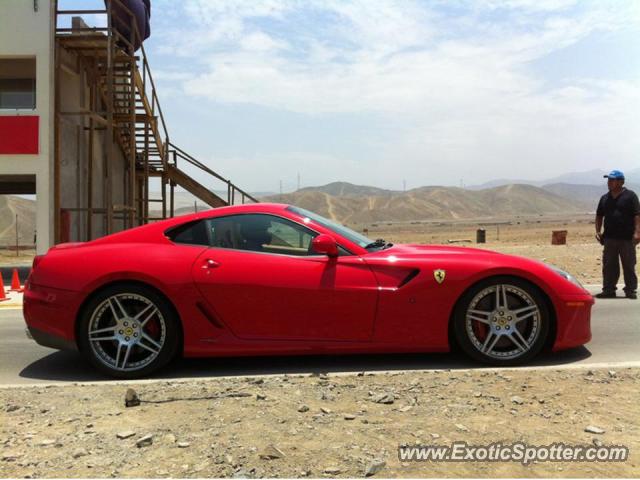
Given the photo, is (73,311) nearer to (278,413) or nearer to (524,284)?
(278,413)

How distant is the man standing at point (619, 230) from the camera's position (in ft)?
26.3

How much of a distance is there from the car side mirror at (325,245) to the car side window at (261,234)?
0.60 ft

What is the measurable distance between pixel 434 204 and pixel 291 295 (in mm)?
124326

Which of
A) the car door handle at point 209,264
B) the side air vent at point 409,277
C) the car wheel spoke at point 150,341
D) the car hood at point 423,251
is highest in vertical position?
the car hood at point 423,251

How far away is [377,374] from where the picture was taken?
13.9 feet

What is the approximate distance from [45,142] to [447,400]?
12.7m

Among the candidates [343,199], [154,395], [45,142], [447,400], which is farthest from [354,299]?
[343,199]

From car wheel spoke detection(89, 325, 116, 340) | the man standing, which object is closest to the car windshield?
car wheel spoke detection(89, 325, 116, 340)

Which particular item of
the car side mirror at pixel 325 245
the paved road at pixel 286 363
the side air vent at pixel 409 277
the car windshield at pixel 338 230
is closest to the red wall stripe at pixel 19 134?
the paved road at pixel 286 363

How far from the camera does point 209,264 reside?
454cm

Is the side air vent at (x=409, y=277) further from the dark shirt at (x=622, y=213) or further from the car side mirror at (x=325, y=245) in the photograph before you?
the dark shirt at (x=622, y=213)

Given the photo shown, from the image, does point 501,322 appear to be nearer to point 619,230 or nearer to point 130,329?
point 130,329

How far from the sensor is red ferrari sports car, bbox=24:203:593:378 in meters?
4.44

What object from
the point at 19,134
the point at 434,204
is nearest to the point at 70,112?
the point at 19,134
